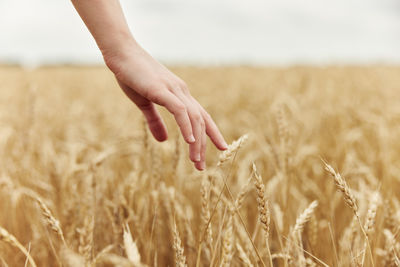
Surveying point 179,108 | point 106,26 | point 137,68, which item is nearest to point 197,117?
point 179,108

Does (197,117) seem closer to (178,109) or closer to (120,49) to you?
(178,109)

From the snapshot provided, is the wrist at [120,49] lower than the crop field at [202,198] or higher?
higher

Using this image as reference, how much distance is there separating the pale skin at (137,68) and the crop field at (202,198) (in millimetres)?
109

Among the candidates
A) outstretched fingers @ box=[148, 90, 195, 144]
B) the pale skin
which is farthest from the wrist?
outstretched fingers @ box=[148, 90, 195, 144]

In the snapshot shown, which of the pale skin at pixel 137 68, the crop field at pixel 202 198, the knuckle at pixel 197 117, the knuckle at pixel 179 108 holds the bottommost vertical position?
the crop field at pixel 202 198

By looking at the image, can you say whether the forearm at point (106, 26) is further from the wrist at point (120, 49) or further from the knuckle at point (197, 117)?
the knuckle at point (197, 117)

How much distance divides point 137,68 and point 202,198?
13.5 inches

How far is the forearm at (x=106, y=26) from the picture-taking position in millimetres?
941

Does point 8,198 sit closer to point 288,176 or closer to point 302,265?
point 288,176

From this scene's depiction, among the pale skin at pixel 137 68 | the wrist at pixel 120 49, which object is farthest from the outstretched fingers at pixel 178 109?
the wrist at pixel 120 49

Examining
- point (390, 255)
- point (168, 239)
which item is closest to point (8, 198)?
point (168, 239)

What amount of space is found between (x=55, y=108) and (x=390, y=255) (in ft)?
12.5

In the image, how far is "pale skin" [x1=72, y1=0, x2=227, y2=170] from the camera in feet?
3.00

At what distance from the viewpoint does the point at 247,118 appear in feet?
11.1
